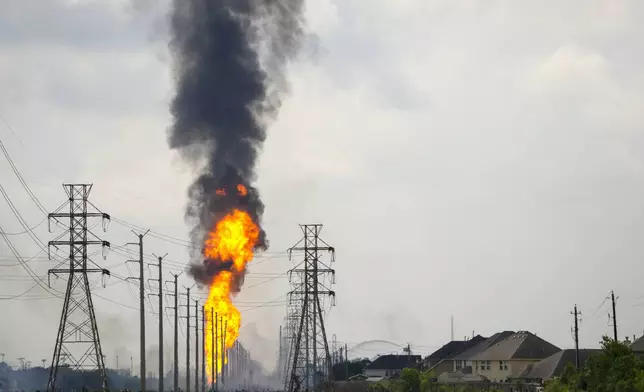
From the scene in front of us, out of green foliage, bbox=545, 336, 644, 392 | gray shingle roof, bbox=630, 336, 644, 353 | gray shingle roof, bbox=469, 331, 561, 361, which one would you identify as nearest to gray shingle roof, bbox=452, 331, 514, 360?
gray shingle roof, bbox=469, 331, 561, 361

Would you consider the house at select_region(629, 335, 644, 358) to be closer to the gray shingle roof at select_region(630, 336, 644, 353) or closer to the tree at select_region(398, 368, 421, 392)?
the gray shingle roof at select_region(630, 336, 644, 353)

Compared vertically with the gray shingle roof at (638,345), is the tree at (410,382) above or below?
below

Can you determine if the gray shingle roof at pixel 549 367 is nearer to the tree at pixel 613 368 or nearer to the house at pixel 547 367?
the house at pixel 547 367

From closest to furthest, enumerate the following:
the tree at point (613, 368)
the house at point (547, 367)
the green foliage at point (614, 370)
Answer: the green foliage at point (614, 370) → the tree at point (613, 368) → the house at point (547, 367)

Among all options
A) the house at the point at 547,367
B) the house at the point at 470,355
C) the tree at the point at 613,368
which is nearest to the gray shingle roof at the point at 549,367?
the house at the point at 547,367

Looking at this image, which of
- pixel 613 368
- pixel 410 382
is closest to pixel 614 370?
pixel 613 368

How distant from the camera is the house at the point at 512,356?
155 metres

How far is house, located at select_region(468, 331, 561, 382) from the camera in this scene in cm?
15525

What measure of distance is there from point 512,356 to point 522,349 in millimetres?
2360

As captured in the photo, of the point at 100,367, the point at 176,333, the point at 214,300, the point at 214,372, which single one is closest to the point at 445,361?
the point at 214,372

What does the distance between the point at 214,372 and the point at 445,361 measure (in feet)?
168

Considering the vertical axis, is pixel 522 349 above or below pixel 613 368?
above

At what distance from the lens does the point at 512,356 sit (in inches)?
6122

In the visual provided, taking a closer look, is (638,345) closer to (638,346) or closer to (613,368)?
(638,346)
